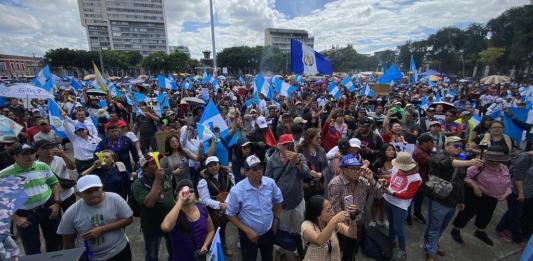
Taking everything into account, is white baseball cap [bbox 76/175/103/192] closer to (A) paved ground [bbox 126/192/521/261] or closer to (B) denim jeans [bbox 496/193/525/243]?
(A) paved ground [bbox 126/192/521/261]

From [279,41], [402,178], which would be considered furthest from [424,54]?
[402,178]

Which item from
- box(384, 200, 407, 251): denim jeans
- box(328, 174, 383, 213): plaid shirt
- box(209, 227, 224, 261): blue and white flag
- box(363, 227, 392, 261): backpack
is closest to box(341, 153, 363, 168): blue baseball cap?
box(328, 174, 383, 213): plaid shirt

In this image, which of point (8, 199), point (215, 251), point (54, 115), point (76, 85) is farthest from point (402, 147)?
point (76, 85)

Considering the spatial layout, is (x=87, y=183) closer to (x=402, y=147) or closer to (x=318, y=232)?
(x=318, y=232)

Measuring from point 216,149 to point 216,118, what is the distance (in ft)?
2.92

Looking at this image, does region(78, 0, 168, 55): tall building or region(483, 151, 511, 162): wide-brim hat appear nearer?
region(483, 151, 511, 162): wide-brim hat

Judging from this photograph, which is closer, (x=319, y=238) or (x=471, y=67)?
(x=319, y=238)

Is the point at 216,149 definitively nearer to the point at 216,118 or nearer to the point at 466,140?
the point at 216,118

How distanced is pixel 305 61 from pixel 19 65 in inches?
4891

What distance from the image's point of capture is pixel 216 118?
5465 millimetres

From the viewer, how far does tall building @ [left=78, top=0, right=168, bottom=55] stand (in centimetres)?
10619

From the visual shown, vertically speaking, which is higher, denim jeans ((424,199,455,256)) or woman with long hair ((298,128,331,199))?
woman with long hair ((298,128,331,199))

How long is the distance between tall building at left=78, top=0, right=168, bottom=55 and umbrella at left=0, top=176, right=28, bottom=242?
404 ft

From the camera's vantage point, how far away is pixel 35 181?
3.14m
